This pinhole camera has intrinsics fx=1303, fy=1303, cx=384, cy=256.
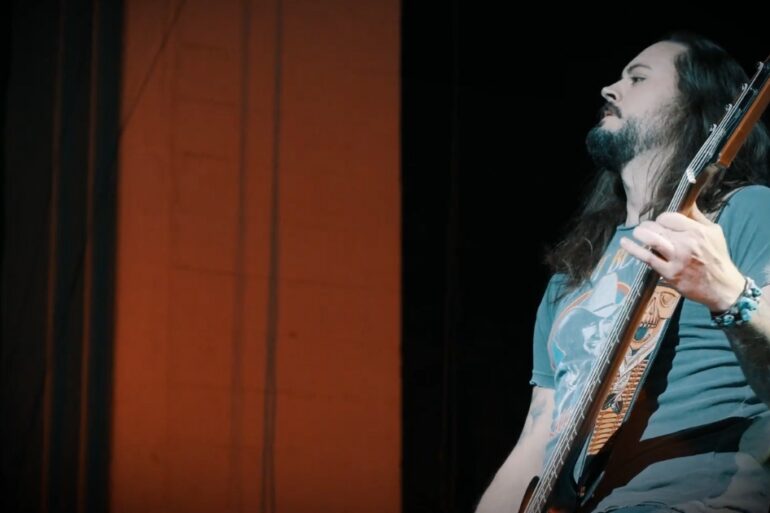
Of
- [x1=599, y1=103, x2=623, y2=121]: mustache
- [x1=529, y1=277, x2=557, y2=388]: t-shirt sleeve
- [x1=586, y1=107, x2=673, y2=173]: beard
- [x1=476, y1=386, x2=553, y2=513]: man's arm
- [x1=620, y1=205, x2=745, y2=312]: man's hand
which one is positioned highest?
[x1=599, y1=103, x2=623, y2=121]: mustache

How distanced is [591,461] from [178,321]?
1.02 metres

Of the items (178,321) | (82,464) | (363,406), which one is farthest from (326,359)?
(82,464)

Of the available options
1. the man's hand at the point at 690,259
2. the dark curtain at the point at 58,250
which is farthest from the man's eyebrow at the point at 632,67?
the dark curtain at the point at 58,250

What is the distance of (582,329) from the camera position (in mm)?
2477

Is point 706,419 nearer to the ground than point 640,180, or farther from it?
nearer to the ground

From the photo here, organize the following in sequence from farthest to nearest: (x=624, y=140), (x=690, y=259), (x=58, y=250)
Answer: (x=58, y=250)
(x=624, y=140)
(x=690, y=259)

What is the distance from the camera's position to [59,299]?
287 cm

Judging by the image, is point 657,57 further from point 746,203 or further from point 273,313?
point 273,313

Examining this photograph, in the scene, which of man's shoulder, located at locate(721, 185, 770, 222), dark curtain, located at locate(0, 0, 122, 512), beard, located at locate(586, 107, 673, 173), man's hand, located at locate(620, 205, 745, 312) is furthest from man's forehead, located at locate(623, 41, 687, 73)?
dark curtain, located at locate(0, 0, 122, 512)

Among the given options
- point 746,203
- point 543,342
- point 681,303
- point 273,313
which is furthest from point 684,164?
point 273,313

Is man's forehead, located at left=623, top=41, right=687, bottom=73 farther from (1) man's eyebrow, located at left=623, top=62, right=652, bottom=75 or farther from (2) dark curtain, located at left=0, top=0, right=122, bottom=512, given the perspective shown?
(2) dark curtain, located at left=0, top=0, right=122, bottom=512

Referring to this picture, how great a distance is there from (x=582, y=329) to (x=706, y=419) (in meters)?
0.33

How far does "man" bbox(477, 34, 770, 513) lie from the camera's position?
2.11 metres

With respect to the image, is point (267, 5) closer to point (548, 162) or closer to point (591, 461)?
point (548, 162)
